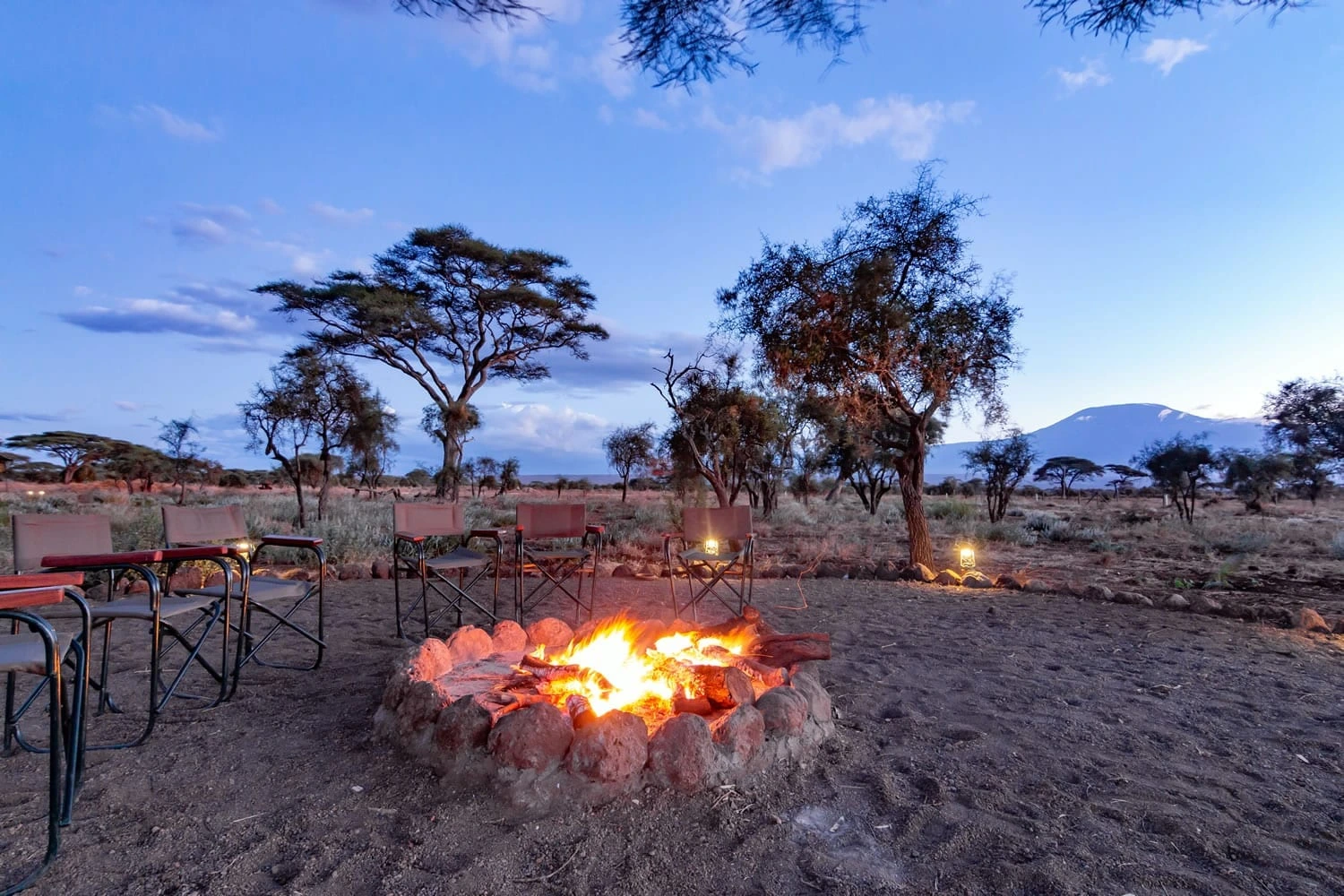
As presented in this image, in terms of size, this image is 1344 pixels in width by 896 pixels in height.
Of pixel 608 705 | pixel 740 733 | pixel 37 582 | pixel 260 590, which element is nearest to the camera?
pixel 37 582

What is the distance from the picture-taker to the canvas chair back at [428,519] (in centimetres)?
464

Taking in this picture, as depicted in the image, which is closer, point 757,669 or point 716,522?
point 757,669

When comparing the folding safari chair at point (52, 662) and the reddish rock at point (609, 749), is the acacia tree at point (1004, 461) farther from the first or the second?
the folding safari chair at point (52, 662)

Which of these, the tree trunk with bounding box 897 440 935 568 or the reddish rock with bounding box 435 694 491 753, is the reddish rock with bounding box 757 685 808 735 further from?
the tree trunk with bounding box 897 440 935 568

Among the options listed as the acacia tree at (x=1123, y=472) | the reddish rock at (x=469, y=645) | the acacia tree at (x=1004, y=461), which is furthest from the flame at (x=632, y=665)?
the acacia tree at (x=1123, y=472)

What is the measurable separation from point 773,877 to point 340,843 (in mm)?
1234

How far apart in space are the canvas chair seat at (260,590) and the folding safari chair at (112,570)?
48 millimetres

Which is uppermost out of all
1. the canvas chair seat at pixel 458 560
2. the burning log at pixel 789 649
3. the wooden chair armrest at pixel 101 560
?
the wooden chair armrest at pixel 101 560

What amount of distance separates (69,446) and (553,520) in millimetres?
30750

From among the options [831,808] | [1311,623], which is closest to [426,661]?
[831,808]

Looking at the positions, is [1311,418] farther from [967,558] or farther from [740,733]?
[740,733]

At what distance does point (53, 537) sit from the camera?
3.21m

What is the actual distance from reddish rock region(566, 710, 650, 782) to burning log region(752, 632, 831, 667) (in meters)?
1.02

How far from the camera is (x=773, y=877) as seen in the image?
186cm
